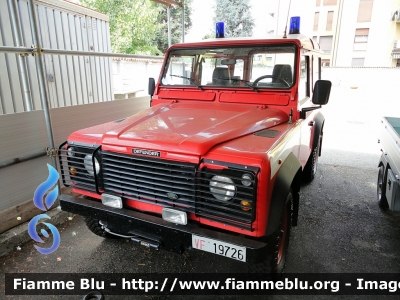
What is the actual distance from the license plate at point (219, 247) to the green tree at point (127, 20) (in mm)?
13224

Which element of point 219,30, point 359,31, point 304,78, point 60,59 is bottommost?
point 304,78

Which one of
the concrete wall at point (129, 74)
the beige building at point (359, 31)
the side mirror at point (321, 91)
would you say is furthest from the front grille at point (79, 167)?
the beige building at point (359, 31)

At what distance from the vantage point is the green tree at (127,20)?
A: 13141mm

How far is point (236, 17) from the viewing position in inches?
944

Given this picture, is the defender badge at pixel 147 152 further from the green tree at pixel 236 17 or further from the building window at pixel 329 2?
the green tree at pixel 236 17

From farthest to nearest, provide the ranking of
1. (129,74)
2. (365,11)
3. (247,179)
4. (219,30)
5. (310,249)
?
(365,11) → (129,74) → (219,30) → (310,249) → (247,179)

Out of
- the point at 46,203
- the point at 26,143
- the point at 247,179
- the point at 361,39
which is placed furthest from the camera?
the point at 361,39

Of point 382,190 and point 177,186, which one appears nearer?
point 177,186

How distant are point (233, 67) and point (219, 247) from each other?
2.10m

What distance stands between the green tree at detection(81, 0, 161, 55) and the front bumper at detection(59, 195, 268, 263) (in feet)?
41.2

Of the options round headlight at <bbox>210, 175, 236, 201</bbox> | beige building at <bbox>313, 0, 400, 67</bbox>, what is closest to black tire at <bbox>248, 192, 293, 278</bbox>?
round headlight at <bbox>210, 175, 236, 201</bbox>

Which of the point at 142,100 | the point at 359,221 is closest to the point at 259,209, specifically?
the point at 359,221

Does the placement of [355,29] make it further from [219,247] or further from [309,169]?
[219,247]

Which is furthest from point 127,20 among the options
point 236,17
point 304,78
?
point 236,17
